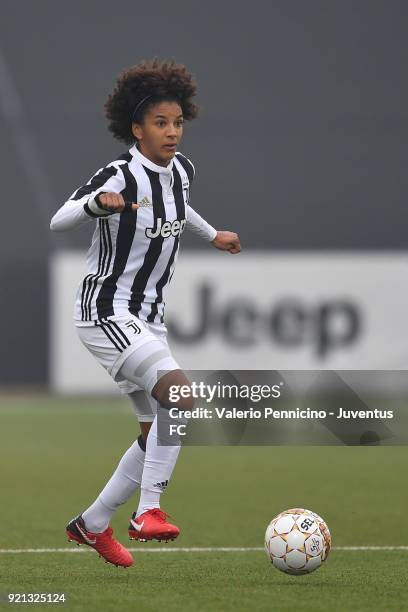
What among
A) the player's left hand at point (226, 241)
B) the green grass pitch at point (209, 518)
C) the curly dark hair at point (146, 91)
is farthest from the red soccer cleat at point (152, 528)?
the curly dark hair at point (146, 91)

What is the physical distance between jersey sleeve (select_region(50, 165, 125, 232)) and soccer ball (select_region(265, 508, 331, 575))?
1.41 meters

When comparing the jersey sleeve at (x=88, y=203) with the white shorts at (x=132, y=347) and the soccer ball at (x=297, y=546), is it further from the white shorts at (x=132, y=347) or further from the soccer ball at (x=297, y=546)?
the soccer ball at (x=297, y=546)

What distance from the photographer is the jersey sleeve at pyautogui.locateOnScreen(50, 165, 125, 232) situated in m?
5.01

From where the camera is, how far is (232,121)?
1919 centimetres

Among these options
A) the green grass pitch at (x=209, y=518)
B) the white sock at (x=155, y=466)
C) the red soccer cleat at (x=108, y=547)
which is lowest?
the green grass pitch at (x=209, y=518)

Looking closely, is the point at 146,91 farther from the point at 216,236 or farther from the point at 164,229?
the point at 216,236

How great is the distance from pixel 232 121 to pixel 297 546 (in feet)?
47.4

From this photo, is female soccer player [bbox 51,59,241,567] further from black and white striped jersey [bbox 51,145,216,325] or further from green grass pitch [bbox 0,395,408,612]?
green grass pitch [bbox 0,395,408,612]

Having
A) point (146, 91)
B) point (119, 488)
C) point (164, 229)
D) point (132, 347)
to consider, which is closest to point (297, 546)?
point (119, 488)

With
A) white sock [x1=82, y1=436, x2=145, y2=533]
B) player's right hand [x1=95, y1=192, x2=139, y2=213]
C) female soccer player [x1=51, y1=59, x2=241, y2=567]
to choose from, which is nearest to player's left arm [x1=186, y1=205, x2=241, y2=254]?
female soccer player [x1=51, y1=59, x2=241, y2=567]

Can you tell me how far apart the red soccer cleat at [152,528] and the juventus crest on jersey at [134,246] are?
79cm

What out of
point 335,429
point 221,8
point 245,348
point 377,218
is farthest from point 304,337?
point 335,429

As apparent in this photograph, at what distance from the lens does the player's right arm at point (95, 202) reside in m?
4.94

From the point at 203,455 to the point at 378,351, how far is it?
4784 millimetres
